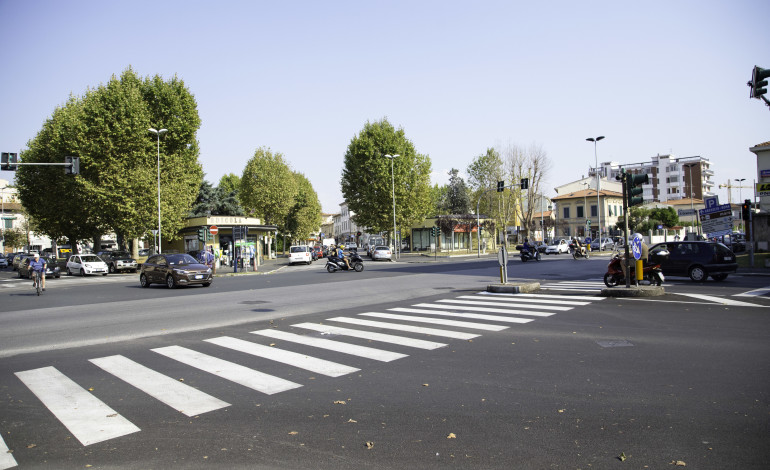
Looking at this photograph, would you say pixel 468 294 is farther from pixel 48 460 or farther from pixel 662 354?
pixel 48 460

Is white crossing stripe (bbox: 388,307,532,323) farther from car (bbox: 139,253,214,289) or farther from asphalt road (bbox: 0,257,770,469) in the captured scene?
car (bbox: 139,253,214,289)

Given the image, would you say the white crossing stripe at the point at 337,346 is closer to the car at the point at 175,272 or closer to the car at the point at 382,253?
the car at the point at 175,272

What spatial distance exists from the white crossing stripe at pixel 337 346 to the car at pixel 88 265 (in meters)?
31.5

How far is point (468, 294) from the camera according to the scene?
15.8m

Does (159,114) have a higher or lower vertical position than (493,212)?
higher

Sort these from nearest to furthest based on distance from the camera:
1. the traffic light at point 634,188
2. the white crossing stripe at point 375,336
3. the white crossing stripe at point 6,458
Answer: the white crossing stripe at point 6,458, the white crossing stripe at point 375,336, the traffic light at point 634,188

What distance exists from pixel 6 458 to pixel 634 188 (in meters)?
14.4

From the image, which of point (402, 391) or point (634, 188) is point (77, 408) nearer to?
point (402, 391)

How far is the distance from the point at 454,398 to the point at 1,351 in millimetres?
8196

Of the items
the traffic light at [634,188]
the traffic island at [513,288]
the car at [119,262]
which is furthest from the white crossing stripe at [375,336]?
the car at [119,262]

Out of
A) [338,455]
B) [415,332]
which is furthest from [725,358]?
[338,455]

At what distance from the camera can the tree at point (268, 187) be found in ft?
214

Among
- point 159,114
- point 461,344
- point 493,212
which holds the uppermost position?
point 159,114

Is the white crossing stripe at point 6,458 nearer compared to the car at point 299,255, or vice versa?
the white crossing stripe at point 6,458
